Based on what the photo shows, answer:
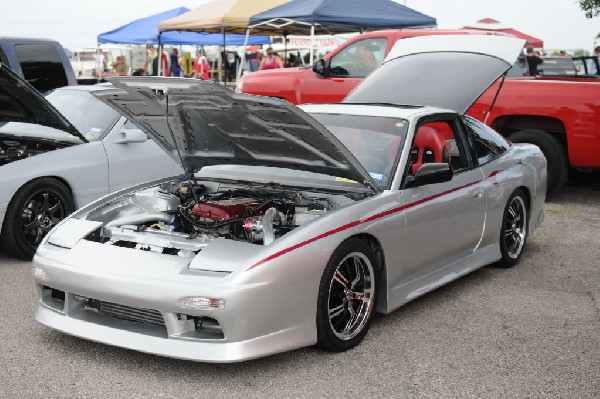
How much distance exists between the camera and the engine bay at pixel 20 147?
6629 mm

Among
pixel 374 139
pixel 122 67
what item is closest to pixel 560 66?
pixel 374 139

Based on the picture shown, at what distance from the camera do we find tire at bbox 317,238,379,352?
13.8 ft

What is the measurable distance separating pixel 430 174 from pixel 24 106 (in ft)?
12.4

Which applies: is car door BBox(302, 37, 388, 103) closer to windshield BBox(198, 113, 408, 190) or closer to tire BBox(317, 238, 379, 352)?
windshield BBox(198, 113, 408, 190)

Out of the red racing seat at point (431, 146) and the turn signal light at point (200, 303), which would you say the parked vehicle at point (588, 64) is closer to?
the red racing seat at point (431, 146)

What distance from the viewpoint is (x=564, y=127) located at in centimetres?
927

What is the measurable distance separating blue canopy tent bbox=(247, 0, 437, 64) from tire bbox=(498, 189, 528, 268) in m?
9.26

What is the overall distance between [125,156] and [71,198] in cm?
80

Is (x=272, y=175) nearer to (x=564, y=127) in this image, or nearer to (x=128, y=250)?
(x=128, y=250)

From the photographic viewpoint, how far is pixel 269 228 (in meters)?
4.28

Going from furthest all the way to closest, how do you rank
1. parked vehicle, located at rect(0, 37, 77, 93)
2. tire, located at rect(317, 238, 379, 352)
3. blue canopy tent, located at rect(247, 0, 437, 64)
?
blue canopy tent, located at rect(247, 0, 437, 64)
parked vehicle, located at rect(0, 37, 77, 93)
tire, located at rect(317, 238, 379, 352)

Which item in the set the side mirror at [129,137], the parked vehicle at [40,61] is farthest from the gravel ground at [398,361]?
the parked vehicle at [40,61]

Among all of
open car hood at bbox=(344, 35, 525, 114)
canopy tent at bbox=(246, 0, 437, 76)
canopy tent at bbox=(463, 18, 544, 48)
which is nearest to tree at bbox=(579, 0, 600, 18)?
canopy tent at bbox=(463, 18, 544, 48)

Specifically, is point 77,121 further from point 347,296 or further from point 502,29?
point 502,29
